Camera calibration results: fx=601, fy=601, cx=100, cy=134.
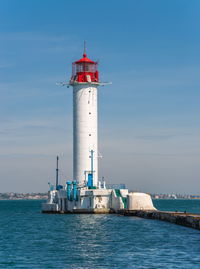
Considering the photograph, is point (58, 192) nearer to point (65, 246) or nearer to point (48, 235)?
point (48, 235)

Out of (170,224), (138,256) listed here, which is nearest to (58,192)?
(170,224)

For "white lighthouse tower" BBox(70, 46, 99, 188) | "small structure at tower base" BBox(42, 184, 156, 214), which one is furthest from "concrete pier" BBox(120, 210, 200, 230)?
"white lighthouse tower" BBox(70, 46, 99, 188)

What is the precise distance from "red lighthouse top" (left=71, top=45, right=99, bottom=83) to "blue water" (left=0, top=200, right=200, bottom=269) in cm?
2550

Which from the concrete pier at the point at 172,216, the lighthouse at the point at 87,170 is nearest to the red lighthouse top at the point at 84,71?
the lighthouse at the point at 87,170

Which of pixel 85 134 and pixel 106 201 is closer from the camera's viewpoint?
pixel 106 201

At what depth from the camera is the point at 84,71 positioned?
78000mm

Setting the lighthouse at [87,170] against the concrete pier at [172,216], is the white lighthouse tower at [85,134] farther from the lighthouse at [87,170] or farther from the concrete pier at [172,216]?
the concrete pier at [172,216]

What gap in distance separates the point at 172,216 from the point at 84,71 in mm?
27002

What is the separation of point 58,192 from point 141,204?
12.8 metres

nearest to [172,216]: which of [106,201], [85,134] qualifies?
[106,201]

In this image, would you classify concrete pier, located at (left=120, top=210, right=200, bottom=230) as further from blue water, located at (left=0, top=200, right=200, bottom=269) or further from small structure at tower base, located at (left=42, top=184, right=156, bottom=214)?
small structure at tower base, located at (left=42, top=184, right=156, bottom=214)

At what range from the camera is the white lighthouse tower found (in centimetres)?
7506

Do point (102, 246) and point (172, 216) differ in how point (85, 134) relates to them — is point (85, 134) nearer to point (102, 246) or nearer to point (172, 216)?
point (172, 216)

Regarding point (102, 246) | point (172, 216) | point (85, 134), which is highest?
point (85, 134)
